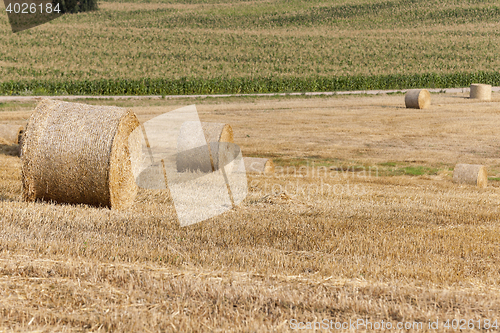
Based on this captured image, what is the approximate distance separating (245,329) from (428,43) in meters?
77.7

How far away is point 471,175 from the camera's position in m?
14.2

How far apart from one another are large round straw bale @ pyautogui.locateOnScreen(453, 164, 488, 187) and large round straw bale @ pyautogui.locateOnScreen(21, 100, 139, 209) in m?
9.29

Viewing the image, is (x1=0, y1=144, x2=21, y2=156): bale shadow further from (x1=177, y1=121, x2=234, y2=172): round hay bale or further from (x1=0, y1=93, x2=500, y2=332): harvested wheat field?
(x1=177, y1=121, x2=234, y2=172): round hay bale

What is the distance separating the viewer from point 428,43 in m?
75.6

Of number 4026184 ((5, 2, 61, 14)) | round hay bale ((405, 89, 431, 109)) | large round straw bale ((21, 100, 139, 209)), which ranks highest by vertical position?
number 4026184 ((5, 2, 61, 14))

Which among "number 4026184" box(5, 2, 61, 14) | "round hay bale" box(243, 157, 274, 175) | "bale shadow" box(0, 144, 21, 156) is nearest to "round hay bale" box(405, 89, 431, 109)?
"round hay bale" box(243, 157, 274, 175)

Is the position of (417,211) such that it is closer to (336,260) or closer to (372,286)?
(336,260)

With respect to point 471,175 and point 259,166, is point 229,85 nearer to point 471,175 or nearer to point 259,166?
point 259,166

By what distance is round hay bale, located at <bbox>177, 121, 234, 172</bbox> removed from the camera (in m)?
14.6

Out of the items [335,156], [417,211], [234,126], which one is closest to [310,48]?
[234,126]

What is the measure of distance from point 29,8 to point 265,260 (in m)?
112

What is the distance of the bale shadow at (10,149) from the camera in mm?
17347

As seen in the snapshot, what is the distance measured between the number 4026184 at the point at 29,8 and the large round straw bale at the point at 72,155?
101 metres

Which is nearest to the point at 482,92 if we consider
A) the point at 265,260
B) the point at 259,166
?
the point at 259,166
